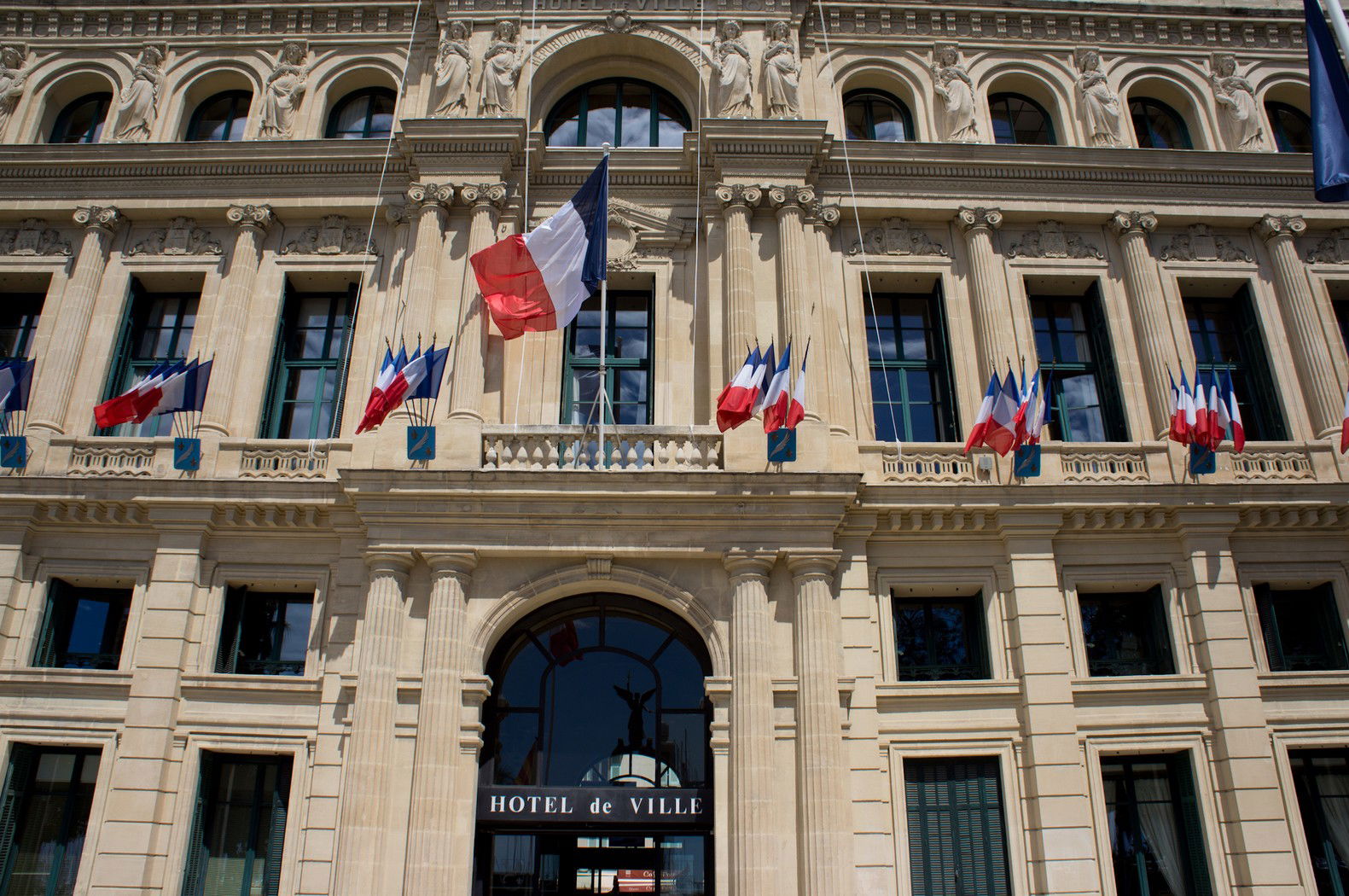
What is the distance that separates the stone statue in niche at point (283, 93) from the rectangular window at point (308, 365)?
4.02 meters

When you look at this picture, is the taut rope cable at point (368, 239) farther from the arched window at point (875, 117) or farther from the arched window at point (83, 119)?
the arched window at point (875, 117)

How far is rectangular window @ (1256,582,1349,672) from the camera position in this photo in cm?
1947

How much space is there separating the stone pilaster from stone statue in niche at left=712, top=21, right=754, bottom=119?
28.3 feet

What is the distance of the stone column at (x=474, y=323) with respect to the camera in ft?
65.0

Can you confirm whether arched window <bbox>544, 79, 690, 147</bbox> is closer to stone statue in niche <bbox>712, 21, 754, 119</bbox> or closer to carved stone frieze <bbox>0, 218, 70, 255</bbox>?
stone statue in niche <bbox>712, 21, 754, 119</bbox>

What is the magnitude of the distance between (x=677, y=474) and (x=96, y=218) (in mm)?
14518

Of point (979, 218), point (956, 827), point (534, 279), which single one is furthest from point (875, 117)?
point (956, 827)

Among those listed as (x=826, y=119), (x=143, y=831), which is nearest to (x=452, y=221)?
(x=826, y=119)

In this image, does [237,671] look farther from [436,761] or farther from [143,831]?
[436,761]

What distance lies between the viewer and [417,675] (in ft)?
57.6

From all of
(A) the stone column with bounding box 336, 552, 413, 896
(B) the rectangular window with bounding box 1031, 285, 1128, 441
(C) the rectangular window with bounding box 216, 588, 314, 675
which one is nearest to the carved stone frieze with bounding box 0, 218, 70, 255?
(C) the rectangular window with bounding box 216, 588, 314, 675

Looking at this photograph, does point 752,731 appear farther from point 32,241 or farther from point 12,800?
point 32,241

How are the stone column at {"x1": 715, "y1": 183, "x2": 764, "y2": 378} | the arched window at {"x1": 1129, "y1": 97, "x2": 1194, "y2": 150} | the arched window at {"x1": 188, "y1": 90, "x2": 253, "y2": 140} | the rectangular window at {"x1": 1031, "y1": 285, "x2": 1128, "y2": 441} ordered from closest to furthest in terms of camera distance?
the stone column at {"x1": 715, "y1": 183, "x2": 764, "y2": 378}, the rectangular window at {"x1": 1031, "y1": 285, "x2": 1128, "y2": 441}, the arched window at {"x1": 188, "y1": 90, "x2": 253, "y2": 140}, the arched window at {"x1": 1129, "y1": 97, "x2": 1194, "y2": 150}

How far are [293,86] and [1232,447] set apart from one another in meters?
22.2
